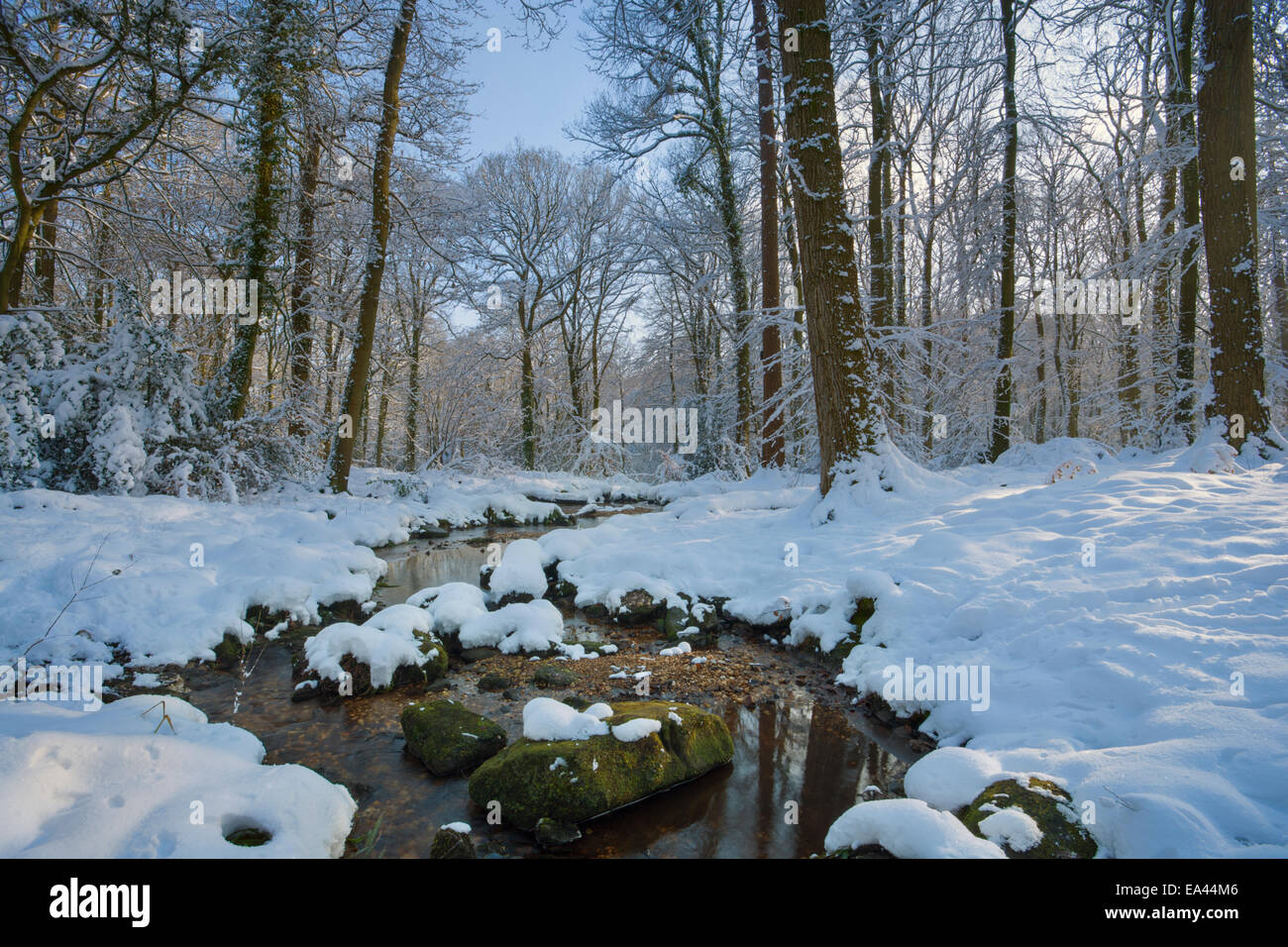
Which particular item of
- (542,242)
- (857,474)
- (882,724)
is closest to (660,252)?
(542,242)

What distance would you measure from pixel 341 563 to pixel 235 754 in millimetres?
4228

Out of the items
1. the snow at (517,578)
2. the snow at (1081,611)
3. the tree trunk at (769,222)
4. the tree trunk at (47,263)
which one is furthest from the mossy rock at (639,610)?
the tree trunk at (47,263)

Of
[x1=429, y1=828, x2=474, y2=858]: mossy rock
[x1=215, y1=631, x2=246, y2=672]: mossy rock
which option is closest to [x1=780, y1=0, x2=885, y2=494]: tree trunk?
[x1=429, y1=828, x2=474, y2=858]: mossy rock

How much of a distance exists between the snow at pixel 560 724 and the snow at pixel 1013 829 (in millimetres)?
1917

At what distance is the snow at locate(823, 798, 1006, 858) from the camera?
7.03 feet

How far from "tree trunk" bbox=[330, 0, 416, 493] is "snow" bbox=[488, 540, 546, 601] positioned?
539 cm

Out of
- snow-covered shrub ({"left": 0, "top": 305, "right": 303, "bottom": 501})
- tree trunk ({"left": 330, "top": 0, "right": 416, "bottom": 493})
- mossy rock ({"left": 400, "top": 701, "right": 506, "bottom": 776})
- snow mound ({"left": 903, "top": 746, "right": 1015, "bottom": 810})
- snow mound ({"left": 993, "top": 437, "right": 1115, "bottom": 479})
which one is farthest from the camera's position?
tree trunk ({"left": 330, "top": 0, "right": 416, "bottom": 493})

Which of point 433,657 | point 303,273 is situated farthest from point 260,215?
point 433,657

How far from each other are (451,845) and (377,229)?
1078 cm

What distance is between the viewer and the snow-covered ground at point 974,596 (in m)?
2.34

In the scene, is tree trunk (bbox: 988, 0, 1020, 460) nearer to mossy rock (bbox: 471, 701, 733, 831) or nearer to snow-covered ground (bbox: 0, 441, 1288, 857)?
snow-covered ground (bbox: 0, 441, 1288, 857)

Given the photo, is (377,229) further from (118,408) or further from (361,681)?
(361,681)

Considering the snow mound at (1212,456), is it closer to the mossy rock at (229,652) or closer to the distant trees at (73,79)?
the mossy rock at (229,652)

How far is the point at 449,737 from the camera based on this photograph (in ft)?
11.9
